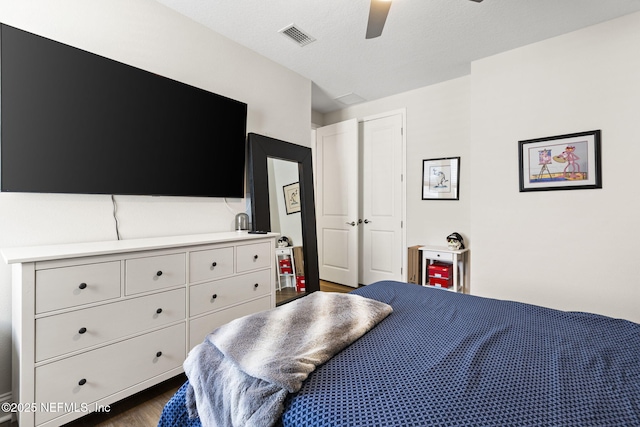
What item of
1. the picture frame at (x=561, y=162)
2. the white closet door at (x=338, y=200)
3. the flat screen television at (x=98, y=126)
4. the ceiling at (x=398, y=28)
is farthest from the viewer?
the white closet door at (x=338, y=200)

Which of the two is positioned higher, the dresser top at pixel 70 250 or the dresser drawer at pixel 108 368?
the dresser top at pixel 70 250

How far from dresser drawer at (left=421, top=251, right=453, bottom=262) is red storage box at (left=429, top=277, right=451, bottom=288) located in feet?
0.74

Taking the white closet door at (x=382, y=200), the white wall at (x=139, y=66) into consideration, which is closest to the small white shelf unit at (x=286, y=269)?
the white wall at (x=139, y=66)

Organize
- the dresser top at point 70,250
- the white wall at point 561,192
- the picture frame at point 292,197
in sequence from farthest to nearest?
the picture frame at point 292,197
the white wall at point 561,192
the dresser top at point 70,250

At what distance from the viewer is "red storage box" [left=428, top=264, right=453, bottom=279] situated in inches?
131

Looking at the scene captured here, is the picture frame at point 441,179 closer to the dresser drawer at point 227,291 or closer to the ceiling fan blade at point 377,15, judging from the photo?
the ceiling fan blade at point 377,15

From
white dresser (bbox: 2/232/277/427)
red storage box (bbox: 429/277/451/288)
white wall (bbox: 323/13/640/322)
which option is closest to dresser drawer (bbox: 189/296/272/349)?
white dresser (bbox: 2/232/277/427)

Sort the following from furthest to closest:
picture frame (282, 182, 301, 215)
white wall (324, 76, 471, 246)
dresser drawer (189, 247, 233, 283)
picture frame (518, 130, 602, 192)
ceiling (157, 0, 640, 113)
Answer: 1. white wall (324, 76, 471, 246)
2. picture frame (282, 182, 301, 215)
3. picture frame (518, 130, 602, 192)
4. ceiling (157, 0, 640, 113)
5. dresser drawer (189, 247, 233, 283)

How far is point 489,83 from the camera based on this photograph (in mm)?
3045

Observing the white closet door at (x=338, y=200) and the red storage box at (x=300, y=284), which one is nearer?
the red storage box at (x=300, y=284)

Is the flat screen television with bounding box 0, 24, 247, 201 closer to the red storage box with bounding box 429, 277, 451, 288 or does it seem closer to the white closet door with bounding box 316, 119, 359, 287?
the white closet door with bounding box 316, 119, 359, 287

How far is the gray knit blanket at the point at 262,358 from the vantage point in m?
0.81

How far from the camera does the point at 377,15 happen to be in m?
1.80

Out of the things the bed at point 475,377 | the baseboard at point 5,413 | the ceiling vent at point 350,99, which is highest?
the ceiling vent at point 350,99
